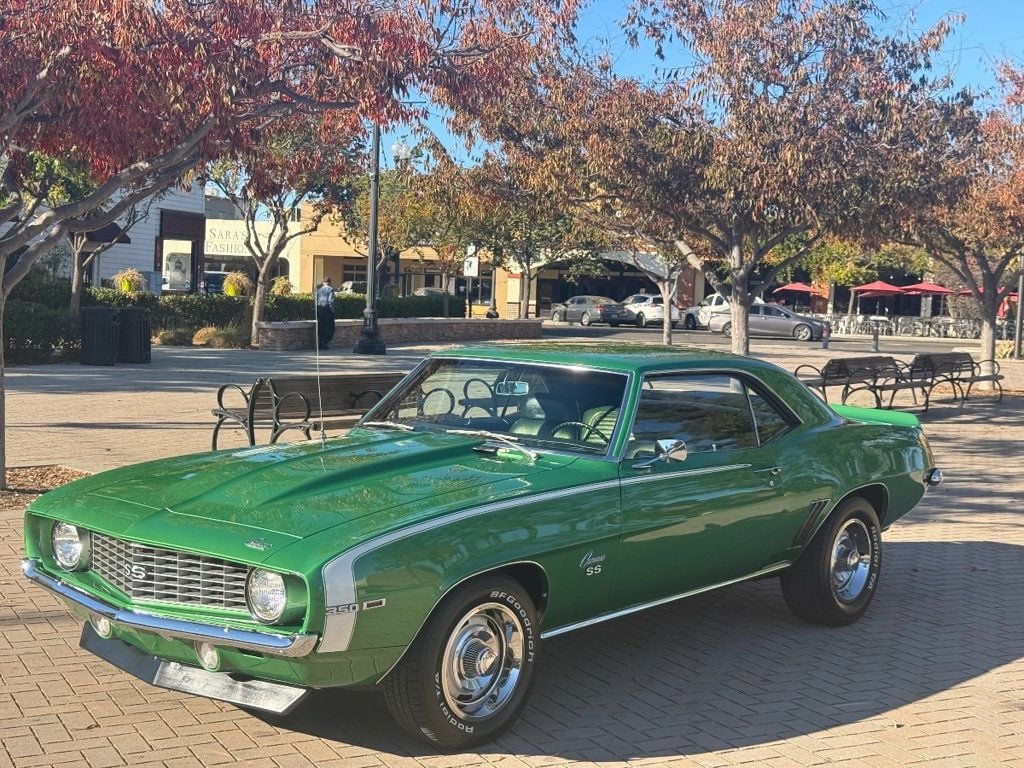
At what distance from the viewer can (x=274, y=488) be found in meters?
5.01

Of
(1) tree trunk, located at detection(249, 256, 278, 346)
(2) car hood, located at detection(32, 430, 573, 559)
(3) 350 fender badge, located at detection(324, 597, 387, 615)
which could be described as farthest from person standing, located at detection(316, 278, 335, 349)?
(3) 350 fender badge, located at detection(324, 597, 387, 615)

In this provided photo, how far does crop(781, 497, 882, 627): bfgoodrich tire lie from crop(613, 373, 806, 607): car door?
26cm

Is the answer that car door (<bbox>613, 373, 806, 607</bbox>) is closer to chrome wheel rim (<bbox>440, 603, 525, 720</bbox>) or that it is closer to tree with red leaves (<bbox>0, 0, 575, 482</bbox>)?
chrome wheel rim (<bbox>440, 603, 525, 720</bbox>)

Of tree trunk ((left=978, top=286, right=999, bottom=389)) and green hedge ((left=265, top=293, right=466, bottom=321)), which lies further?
green hedge ((left=265, top=293, right=466, bottom=321))

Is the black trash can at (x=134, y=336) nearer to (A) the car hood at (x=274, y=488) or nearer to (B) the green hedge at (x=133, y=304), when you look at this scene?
(B) the green hedge at (x=133, y=304)

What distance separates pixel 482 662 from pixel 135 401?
41.4 feet

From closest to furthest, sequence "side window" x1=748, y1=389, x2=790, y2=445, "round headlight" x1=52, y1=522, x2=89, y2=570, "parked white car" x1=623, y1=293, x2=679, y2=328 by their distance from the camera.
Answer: "round headlight" x1=52, y1=522, x2=89, y2=570, "side window" x1=748, y1=389, x2=790, y2=445, "parked white car" x1=623, y1=293, x2=679, y2=328

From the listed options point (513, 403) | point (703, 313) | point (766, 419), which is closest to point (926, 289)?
point (703, 313)

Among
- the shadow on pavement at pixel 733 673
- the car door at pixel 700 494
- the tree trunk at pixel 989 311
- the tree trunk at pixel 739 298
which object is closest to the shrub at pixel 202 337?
the tree trunk at pixel 739 298

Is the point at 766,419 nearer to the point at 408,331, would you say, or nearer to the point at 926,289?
the point at 408,331

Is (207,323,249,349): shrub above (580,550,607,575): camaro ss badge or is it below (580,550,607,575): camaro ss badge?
above

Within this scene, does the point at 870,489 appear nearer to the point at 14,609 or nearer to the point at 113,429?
the point at 14,609

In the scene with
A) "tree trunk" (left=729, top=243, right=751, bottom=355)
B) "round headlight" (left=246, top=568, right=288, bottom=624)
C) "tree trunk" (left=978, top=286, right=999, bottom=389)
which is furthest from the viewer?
"tree trunk" (left=978, top=286, right=999, bottom=389)

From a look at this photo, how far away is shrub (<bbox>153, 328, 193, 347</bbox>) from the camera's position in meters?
Answer: 28.4
